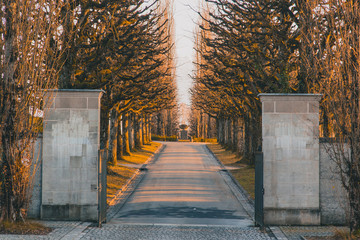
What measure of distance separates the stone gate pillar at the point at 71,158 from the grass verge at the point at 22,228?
4.64 feet

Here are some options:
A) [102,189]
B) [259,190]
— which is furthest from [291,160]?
[102,189]

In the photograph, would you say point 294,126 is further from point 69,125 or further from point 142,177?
point 142,177

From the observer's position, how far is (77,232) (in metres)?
11.1

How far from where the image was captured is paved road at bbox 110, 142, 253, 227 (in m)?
13.8

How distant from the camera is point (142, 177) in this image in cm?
2550

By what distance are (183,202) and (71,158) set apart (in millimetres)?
5815

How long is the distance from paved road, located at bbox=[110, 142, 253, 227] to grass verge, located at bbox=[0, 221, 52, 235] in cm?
260

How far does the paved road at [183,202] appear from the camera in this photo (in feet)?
45.2

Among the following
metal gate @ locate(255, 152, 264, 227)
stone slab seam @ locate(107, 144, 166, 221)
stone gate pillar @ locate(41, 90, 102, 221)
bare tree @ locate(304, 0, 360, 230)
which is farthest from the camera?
stone slab seam @ locate(107, 144, 166, 221)

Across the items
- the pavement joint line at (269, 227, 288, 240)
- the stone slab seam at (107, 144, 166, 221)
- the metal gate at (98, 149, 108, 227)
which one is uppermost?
the metal gate at (98, 149, 108, 227)

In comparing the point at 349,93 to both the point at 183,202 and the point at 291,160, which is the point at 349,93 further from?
the point at 183,202

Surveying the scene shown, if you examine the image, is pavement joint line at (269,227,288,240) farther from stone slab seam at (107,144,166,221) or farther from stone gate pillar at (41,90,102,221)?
stone slab seam at (107,144,166,221)

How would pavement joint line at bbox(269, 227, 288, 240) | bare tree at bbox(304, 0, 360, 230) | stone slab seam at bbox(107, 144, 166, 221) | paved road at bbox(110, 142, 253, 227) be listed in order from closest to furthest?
bare tree at bbox(304, 0, 360, 230)
pavement joint line at bbox(269, 227, 288, 240)
paved road at bbox(110, 142, 253, 227)
stone slab seam at bbox(107, 144, 166, 221)

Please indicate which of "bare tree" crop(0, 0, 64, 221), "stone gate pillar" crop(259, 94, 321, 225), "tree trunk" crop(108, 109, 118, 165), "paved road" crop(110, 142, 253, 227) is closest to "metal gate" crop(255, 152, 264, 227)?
"stone gate pillar" crop(259, 94, 321, 225)
